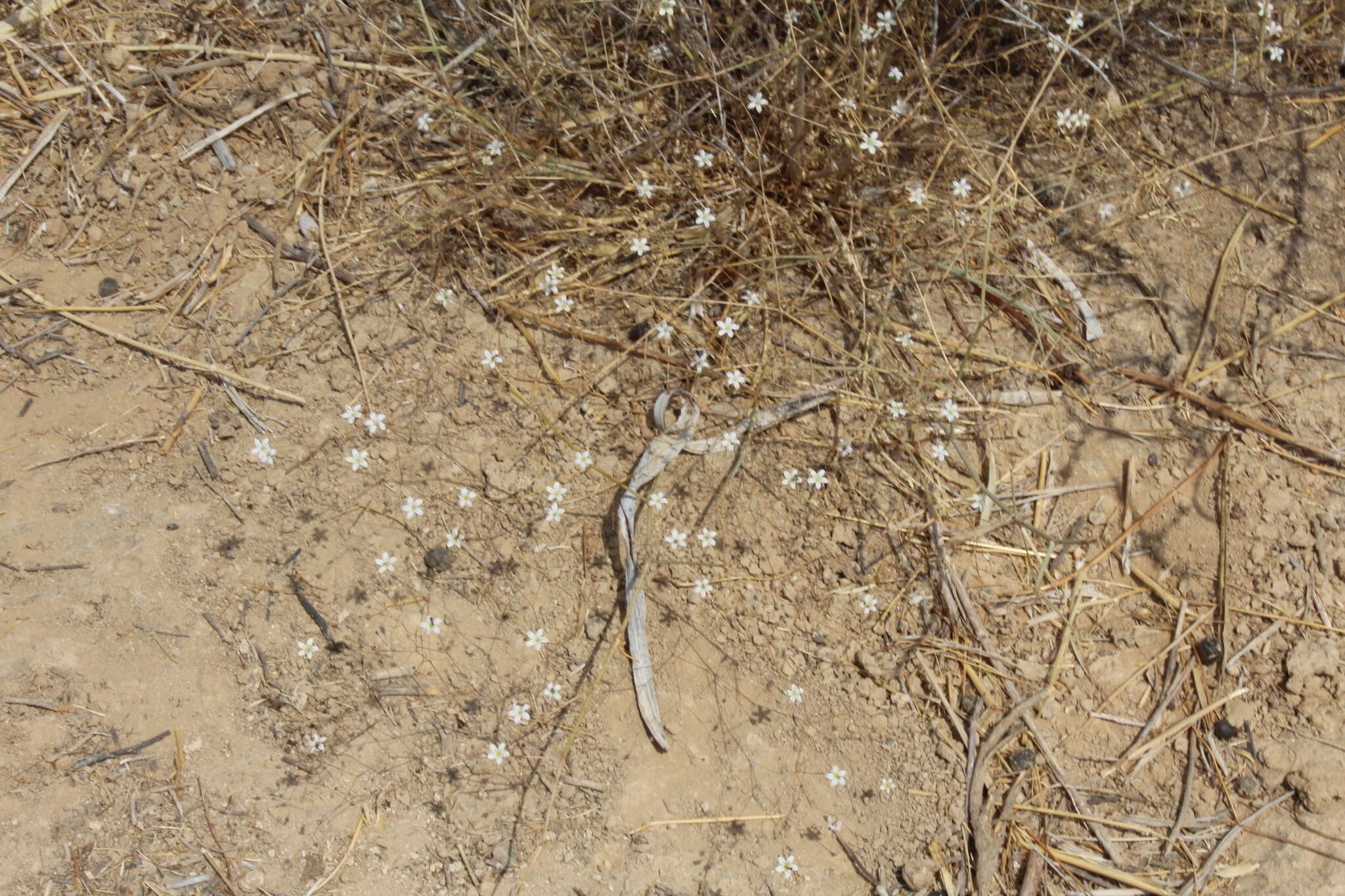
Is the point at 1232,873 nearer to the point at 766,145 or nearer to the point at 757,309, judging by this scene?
the point at 757,309

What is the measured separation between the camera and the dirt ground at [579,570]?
2666mm

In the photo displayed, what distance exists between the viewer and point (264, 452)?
2.76 m

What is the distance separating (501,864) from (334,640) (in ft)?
2.81

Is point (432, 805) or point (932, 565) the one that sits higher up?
point (932, 565)

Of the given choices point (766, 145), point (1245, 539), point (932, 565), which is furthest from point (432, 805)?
point (1245, 539)

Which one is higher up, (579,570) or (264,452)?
(264,452)

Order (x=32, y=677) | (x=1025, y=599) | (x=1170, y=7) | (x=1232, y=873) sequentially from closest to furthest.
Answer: (x=32, y=677), (x=1232, y=873), (x=1025, y=599), (x=1170, y=7)

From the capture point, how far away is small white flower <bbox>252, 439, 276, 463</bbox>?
2.75 meters

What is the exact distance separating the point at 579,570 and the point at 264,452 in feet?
3.46

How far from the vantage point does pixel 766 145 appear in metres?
3.14

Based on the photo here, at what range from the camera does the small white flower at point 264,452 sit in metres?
2.75

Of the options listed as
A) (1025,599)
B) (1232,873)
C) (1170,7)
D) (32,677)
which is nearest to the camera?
(32,677)

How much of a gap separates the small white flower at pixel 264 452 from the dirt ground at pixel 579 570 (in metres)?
0.03

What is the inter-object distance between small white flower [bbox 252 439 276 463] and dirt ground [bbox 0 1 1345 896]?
0.03 m
